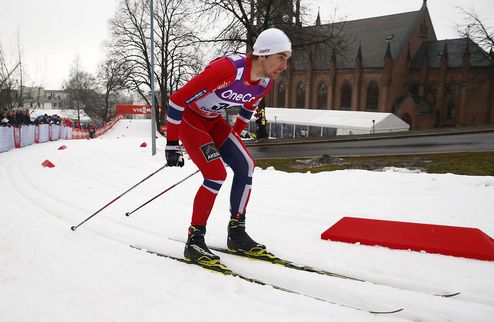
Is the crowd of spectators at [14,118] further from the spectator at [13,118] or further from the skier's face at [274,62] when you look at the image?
the skier's face at [274,62]

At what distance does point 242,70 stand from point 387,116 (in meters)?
37.9

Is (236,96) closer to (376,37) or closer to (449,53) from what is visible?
(449,53)

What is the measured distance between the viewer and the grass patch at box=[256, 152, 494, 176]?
788 cm

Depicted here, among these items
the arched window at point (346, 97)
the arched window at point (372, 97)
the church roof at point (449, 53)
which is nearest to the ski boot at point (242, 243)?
the church roof at point (449, 53)

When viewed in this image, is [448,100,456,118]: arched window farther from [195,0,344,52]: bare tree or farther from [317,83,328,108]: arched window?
[195,0,344,52]: bare tree

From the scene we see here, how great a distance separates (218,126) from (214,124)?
6 cm

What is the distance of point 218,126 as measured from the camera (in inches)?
156

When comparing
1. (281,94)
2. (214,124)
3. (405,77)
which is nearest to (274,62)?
(214,124)

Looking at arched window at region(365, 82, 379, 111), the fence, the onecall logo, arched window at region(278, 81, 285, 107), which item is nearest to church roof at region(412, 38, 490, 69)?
arched window at region(365, 82, 379, 111)

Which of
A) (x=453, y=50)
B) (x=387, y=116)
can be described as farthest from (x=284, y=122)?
(x=453, y=50)

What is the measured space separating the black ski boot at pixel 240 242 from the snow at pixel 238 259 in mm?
160

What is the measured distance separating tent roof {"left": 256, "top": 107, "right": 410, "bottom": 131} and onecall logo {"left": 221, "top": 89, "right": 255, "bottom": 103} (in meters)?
33.0

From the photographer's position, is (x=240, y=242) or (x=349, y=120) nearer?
(x=240, y=242)

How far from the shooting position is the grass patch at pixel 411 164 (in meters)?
7.88
